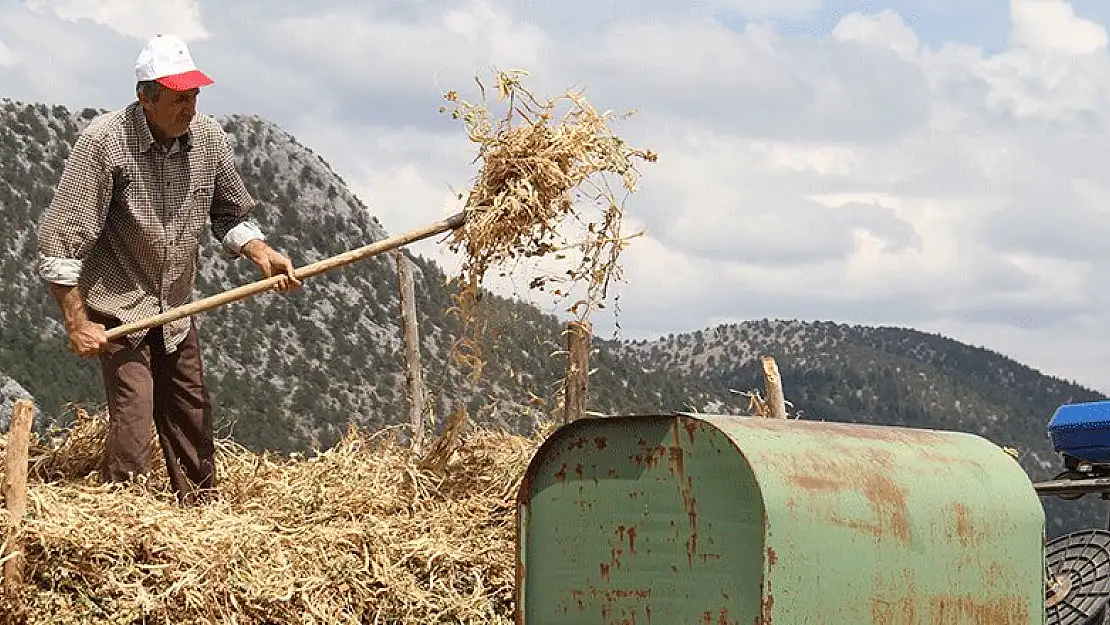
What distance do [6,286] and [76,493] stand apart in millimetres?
34364

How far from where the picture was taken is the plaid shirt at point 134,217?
23.2 ft

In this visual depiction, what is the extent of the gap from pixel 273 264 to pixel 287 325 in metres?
34.4

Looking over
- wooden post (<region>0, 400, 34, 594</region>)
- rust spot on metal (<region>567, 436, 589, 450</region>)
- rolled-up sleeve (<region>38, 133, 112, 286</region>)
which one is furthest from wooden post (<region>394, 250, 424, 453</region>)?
rust spot on metal (<region>567, 436, 589, 450</region>)

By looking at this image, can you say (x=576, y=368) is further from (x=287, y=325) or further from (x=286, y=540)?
(x=287, y=325)

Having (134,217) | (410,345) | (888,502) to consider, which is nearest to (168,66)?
(134,217)

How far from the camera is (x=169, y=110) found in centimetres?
722

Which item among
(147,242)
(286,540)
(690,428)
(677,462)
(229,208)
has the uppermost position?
(229,208)

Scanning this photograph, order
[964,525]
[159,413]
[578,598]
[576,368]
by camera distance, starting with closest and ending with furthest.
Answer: [578,598] → [964,525] → [159,413] → [576,368]

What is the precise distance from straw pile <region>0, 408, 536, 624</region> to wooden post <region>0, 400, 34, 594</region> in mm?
64

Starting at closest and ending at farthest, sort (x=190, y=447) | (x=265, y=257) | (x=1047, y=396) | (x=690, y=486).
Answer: (x=690, y=486), (x=265, y=257), (x=190, y=447), (x=1047, y=396)

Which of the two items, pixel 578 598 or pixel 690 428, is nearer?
pixel 690 428

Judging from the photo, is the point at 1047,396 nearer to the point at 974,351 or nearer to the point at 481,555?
the point at 974,351

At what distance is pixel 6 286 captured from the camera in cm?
3988

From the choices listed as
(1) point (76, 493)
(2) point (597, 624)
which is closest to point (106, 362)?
(1) point (76, 493)
